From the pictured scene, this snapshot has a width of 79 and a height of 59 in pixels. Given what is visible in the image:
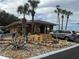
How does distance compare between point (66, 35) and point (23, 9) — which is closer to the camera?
point (66, 35)

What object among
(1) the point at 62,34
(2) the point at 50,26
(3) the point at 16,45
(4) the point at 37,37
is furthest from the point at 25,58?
(2) the point at 50,26

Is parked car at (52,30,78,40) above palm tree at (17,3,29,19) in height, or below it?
below

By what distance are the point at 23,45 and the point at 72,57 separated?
452 centimetres

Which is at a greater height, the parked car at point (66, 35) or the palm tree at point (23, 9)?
the palm tree at point (23, 9)

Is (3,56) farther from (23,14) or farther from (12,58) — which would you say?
(23,14)

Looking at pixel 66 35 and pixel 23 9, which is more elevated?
pixel 23 9

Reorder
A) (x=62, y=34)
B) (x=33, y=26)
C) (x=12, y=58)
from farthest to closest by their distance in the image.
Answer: (x=33, y=26)
(x=62, y=34)
(x=12, y=58)

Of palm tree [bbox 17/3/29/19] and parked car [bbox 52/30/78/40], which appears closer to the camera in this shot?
parked car [bbox 52/30/78/40]

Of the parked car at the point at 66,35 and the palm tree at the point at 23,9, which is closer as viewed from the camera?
the parked car at the point at 66,35

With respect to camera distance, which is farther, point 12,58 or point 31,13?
point 31,13

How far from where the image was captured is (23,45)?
1705 centimetres

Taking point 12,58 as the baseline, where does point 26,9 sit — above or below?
above

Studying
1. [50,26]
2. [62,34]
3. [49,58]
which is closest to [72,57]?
[49,58]

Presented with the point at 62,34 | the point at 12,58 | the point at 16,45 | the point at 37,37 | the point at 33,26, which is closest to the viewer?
the point at 12,58
